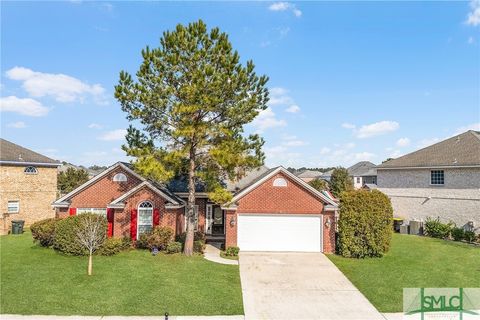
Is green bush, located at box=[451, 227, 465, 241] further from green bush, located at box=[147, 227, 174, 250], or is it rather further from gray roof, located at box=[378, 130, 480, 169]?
green bush, located at box=[147, 227, 174, 250]

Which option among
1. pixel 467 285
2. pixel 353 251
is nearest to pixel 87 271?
pixel 353 251

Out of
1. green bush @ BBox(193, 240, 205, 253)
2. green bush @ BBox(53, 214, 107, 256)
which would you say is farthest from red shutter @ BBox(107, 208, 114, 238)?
green bush @ BBox(193, 240, 205, 253)

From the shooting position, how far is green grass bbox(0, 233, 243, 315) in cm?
1184

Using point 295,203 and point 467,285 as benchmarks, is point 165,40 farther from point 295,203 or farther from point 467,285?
point 467,285

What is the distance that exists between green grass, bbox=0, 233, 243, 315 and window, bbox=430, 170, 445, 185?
1929 cm

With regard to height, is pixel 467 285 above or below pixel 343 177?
below

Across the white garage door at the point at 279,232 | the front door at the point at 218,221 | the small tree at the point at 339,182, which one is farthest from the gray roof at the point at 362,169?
the white garage door at the point at 279,232

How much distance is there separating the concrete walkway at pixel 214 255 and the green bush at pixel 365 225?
6.79 meters

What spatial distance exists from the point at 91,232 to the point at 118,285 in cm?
372

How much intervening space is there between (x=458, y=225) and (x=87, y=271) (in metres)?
25.3

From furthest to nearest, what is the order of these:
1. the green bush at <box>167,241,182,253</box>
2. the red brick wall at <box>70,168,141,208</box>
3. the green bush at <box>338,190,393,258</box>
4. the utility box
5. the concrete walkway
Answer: the utility box < the red brick wall at <box>70,168,141,208</box> < the green bush at <box>338,190,393,258</box> < the green bush at <box>167,241,182,253</box> < the concrete walkway

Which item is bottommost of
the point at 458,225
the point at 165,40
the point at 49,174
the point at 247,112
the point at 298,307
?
the point at 298,307

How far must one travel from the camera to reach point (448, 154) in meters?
27.1

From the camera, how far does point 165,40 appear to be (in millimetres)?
17422
